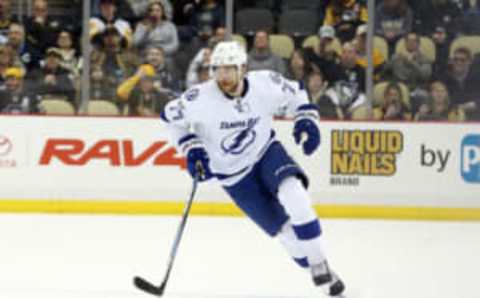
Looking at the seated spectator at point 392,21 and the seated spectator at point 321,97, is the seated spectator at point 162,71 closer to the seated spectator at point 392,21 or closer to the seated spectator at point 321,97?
the seated spectator at point 321,97

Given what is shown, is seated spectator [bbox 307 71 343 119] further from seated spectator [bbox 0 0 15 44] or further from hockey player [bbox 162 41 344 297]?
hockey player [bbox 162 41 344 297]

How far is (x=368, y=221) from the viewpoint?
930cm

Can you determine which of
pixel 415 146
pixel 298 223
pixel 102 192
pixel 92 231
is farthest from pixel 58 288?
pixel 415 146

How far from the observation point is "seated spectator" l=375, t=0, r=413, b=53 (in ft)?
31.9

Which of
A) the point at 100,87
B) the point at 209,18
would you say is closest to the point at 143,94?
the point at 100,87

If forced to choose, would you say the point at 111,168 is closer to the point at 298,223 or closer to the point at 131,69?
the point at 131,69

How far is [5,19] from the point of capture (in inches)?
384

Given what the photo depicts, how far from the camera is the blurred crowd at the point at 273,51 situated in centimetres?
970

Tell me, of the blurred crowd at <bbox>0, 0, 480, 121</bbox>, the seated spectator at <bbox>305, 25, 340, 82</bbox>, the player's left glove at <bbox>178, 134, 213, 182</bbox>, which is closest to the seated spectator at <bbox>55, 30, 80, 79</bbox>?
the blurred crowd at <bbox>0, 0, 480, 121</bbox>

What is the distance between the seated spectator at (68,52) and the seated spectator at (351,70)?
6.65ft

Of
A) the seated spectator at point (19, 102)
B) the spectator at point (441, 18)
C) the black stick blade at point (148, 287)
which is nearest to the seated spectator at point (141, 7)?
the seated spectator at point (19, 102)

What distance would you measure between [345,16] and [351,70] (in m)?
0.42

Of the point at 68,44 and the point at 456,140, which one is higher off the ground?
the point at 68,44

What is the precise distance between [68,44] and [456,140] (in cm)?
307
